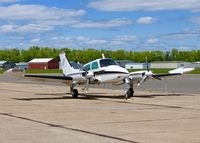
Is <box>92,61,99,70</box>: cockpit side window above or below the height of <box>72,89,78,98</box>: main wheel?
above

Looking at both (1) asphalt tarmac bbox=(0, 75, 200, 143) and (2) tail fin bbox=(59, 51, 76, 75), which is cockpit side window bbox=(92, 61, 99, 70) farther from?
(1) asphalt tarmac bbox=(0, 75, 200, 143)

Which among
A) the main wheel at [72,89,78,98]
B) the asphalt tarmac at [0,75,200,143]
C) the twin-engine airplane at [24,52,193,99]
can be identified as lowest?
the asphalt tarmac at [0,75,200,143]

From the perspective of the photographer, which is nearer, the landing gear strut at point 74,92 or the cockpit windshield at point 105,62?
the cockpit windshield at point 105,62

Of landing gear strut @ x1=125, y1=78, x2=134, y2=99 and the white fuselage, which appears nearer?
landing gear strut @ x1=125, y1=78, x2=134, y2=99

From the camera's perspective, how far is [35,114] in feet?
53.7

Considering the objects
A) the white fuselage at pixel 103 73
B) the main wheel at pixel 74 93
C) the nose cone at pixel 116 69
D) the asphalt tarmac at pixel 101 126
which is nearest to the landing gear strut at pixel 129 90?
the white fuselage at pixel 103 73

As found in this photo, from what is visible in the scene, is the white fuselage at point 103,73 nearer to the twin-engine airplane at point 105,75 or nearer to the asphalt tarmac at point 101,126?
the twin-engine airplane at point 105,75

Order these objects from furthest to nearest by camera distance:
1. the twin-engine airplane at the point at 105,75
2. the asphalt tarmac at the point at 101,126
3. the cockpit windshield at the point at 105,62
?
1. the cockpit windshield at the point at 105,62
2. the twin-engine airplane at the point at 105,75
3. the asphalt tarmac at the point at 101,126

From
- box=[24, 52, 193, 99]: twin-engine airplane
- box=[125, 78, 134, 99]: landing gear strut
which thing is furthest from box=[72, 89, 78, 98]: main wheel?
box=[125, 78, 134, 99]: landing gear strut

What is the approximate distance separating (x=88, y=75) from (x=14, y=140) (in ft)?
49.2

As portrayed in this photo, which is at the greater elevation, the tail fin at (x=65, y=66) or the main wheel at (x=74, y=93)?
the tail fin at (x=65, y=66)

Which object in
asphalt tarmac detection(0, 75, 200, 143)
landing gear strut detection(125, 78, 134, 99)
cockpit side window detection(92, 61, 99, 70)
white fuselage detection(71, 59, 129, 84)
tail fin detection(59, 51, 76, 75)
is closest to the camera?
asphalt tarmac detection(0, 75, 200, 143)

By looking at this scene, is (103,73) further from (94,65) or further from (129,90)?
(129,90)

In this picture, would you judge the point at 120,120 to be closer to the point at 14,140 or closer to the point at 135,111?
the point at 135,111
